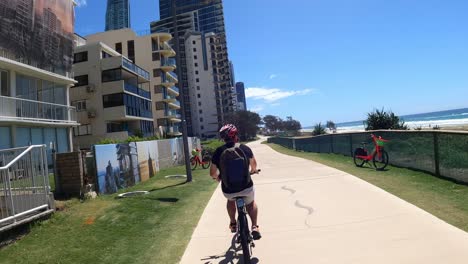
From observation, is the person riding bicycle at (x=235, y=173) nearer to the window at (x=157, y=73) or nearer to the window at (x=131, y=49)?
the window at (x=157, y=73)

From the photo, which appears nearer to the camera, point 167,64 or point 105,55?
point 105,55

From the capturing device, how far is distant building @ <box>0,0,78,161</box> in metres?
19.8

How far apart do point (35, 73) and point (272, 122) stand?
147361mm

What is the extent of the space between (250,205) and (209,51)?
131 meters

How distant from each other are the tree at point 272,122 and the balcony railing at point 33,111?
143 meters

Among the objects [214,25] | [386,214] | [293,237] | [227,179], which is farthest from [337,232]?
[214,25]

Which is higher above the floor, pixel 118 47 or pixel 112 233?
pixel 118 47

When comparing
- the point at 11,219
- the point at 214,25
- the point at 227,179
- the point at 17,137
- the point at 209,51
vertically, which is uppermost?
the point at 214,25

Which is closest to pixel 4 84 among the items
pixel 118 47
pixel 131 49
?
pixel 118 47

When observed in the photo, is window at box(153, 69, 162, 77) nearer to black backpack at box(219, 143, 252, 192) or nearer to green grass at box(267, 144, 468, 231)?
green grass at box(267, 144, 468, 231)

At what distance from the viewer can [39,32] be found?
71.6 ft

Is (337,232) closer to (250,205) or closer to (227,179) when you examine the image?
(250,205)

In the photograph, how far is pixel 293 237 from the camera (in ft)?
19.9

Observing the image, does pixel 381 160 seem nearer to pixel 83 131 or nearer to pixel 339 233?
pixel 339 233
